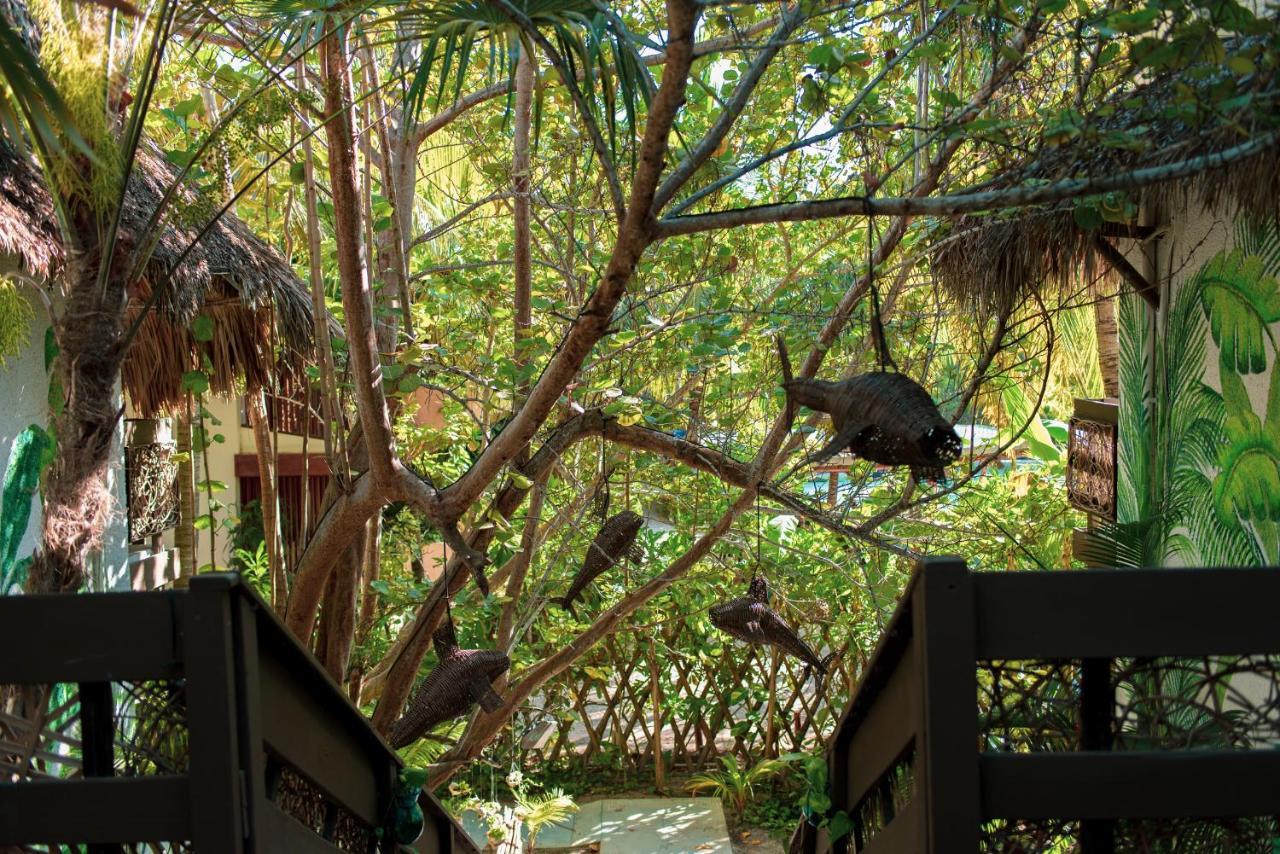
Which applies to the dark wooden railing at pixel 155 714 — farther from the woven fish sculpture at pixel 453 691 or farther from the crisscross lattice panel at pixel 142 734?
the woven fish sculpture at pixel 453 691

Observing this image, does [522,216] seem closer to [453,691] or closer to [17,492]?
[453,691]

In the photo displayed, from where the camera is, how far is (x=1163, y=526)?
4.24m

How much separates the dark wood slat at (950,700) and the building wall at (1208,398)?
6.82 feet

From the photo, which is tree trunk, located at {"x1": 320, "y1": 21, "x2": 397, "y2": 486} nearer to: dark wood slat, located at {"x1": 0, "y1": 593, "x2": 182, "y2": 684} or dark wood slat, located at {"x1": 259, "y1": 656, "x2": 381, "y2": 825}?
dark wood slat, located at {"x1": 259, "y1": 656, "x2": 381, "y2": 825}

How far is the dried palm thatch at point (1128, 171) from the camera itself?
90.1 inches

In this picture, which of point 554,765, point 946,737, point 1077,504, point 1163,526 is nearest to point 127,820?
point 946,737

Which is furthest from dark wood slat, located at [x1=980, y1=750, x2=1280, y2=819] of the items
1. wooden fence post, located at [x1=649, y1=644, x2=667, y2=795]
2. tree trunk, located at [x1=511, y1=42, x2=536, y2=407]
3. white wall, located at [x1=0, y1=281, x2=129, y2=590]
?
wooden fence post, located at [x1=649, y1=644, x2=667, y2=795]

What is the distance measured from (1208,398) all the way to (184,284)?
3679mm

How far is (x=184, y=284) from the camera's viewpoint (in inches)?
163

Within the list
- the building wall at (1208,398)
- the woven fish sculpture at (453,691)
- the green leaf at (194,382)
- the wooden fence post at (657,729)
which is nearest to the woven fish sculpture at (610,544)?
the woven fish sculpture at (453,691)

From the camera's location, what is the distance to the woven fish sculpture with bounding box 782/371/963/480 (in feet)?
7.61

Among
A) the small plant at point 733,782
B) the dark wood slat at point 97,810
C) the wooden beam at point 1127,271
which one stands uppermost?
the wooden beam at point 1127,271

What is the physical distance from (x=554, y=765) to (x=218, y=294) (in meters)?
4.64

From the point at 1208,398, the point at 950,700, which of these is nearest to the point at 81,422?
the point at 950,700
